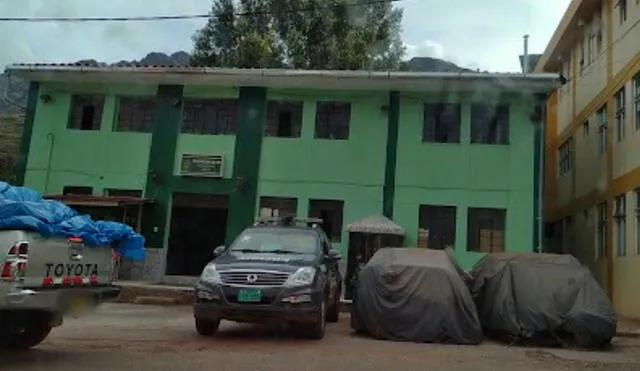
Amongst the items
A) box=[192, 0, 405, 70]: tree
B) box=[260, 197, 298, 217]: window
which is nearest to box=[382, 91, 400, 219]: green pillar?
box=[260, 197, 298, 217]: window

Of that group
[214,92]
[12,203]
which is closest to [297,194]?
[214,92]

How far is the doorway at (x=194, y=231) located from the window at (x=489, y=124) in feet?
23.7

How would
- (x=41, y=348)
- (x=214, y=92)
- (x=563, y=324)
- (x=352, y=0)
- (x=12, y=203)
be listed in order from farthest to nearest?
(x=352, y=0) < (x=214, y=92) < (x=563, y=324) < (x=41, y=348) < (x=12, y=203)

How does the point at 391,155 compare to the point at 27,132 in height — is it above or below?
below

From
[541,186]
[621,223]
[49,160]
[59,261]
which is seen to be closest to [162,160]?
[49,160]

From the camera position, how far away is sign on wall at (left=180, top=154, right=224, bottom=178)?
19.1 metres

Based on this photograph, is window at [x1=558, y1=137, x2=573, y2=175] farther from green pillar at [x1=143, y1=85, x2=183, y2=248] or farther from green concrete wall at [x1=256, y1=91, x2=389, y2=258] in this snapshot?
green pillar at [x1=143, y1=85, x2=183, y2=248]

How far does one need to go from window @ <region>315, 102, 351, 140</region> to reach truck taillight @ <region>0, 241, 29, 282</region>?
1312 cm

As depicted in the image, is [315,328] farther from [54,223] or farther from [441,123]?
[441,123]

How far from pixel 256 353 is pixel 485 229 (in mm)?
10971

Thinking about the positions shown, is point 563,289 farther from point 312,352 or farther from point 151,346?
point 151,346

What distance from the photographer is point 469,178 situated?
716 inches

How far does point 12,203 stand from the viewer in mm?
6715

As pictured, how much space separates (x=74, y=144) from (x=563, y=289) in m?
14.4
